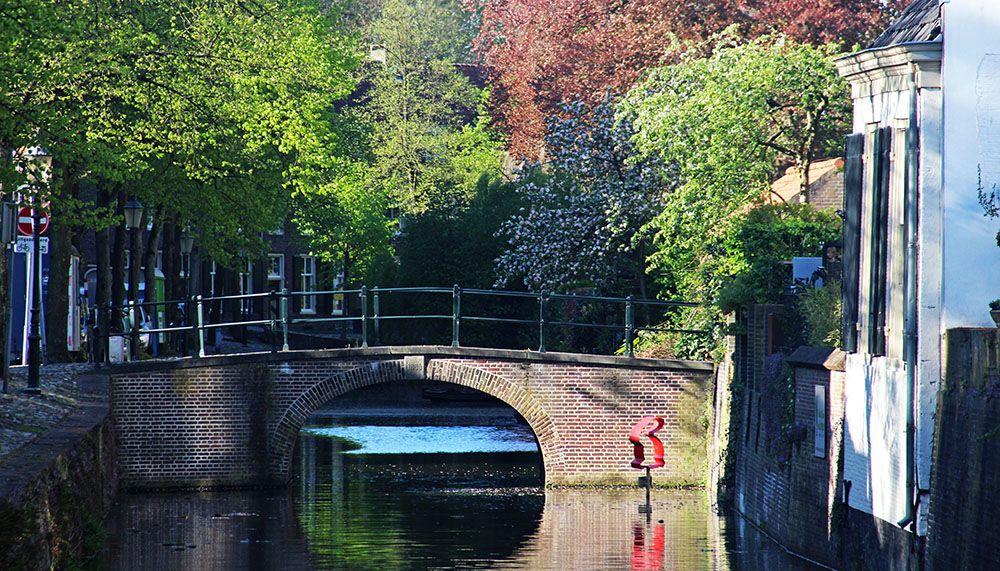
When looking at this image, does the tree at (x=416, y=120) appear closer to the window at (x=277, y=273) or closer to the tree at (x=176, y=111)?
the window at (x=277, y=273)

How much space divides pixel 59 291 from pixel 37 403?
7.25 meters

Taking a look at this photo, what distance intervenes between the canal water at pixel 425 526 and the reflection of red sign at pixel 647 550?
2 centimetres

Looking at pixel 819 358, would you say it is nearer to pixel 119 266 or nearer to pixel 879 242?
pixel 879 242

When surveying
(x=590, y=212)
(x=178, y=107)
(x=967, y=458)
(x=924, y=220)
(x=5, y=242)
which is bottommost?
(x=967, y=458)

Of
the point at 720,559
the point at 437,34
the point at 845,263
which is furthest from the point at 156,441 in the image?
the point at 437,34

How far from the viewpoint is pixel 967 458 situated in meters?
12.2

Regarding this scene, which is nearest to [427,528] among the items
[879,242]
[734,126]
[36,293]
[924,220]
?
[36,293]

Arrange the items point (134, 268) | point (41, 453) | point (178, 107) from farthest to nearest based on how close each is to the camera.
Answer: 1. point (134, 268)
2. point (178, 107)
3. point (41, 453)

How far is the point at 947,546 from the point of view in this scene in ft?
41.1

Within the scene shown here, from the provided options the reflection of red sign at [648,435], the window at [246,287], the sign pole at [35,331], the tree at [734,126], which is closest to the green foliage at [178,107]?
the sign pole at [35,331]

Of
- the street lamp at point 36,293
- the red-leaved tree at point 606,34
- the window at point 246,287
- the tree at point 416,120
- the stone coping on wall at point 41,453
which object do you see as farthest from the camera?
the window at point 246,287

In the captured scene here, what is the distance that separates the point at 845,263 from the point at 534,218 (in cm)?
1703

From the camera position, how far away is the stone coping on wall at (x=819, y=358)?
16641 mm

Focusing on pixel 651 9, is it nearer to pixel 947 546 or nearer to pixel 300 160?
pixel 300 160
